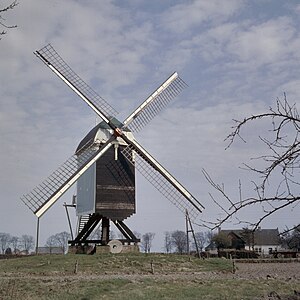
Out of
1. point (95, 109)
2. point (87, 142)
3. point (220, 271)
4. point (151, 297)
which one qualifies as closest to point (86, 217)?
point (87, 142)

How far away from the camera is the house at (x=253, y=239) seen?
428 centimetres

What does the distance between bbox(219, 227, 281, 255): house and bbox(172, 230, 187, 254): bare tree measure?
13.5 meters

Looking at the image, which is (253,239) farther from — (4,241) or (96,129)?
(4,241)

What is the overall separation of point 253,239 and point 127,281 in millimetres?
14855

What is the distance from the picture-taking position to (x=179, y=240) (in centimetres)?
8550

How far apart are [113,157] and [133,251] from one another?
245 inches

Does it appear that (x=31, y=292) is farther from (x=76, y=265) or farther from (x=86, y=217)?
(x=86, y=217)

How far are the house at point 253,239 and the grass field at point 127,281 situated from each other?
65.1 inches

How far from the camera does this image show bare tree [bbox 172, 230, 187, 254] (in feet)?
269

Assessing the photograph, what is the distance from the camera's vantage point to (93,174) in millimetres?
30641

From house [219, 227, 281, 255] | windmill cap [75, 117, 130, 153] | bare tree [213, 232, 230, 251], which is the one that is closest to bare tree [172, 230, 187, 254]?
house [219, 227, 281, 255]

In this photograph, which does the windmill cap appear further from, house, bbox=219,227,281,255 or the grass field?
house, bbox=219,227,281,255

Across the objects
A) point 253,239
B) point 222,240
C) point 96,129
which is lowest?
point 253,239

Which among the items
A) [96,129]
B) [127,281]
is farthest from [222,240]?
[127,281]
